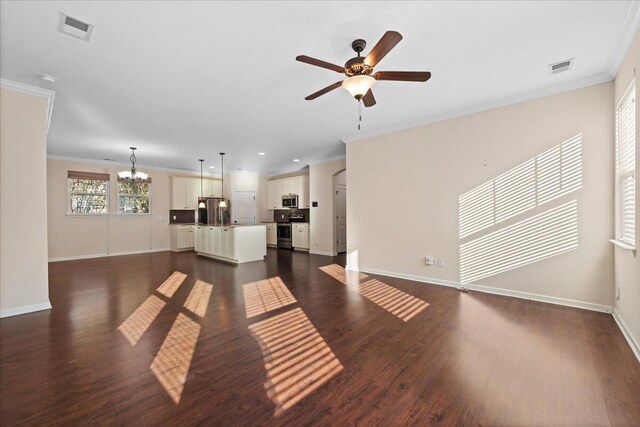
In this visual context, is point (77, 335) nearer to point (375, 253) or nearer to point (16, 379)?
point (16, 379)

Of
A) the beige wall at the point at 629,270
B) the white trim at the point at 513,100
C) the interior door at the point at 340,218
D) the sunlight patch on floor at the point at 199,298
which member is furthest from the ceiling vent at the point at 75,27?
→ the interior door at the point at 340,218

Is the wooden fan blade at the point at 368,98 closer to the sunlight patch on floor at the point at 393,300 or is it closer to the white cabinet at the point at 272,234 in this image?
the sunlight patch on floor at the point at 393,300

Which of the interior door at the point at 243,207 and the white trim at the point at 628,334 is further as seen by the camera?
the interior door at the point at 243,207

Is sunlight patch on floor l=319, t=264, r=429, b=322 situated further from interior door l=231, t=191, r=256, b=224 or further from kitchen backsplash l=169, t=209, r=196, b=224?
kitchen backsplash l=169, t=209, r=196, b=224

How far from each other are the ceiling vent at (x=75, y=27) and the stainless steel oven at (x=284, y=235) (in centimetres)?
673

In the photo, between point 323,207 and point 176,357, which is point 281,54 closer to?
point 176,357

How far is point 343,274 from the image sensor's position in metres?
5.08

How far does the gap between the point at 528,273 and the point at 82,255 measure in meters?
9.79

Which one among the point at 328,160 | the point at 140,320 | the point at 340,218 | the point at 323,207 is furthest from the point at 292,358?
the point at 328,160

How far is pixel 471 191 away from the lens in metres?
3.95

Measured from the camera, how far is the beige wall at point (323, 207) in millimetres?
7246

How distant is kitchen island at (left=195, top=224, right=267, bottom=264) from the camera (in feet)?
20.6

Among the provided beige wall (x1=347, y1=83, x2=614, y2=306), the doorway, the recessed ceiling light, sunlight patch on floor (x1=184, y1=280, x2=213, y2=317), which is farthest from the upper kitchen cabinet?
→ beige wall (x1=347, y1=83, x2=614, y2=306)

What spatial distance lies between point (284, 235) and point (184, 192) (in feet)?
11.8
